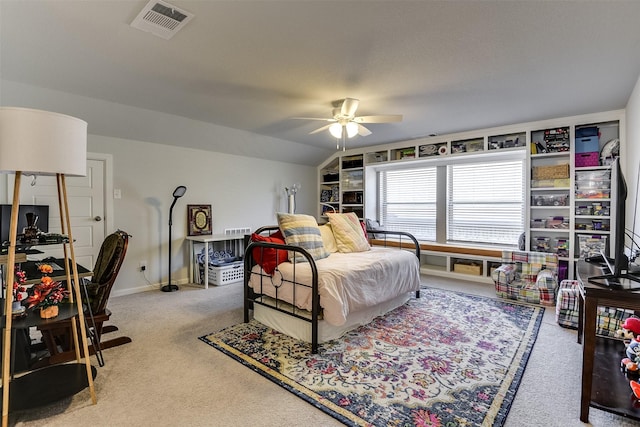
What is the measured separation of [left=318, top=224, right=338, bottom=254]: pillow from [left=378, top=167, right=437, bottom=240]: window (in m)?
2.69

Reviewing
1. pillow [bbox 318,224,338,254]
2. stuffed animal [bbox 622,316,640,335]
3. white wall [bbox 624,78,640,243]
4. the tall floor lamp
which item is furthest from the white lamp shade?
white wall [bbox 624,78,640,243]

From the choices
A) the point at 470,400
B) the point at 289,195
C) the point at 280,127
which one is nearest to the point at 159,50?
the point at 280,127

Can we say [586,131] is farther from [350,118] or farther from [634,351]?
[634,351]

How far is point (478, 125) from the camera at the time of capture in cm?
434

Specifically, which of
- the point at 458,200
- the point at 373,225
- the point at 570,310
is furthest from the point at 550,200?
the point at 373,225

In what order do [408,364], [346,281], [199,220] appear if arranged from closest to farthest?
[408,364]
[346,281]
[199,220]

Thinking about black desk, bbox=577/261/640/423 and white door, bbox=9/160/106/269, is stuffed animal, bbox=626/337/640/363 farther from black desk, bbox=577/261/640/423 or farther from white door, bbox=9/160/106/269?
white door, bbox=9/160/106/269

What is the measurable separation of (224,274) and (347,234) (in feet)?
6.71

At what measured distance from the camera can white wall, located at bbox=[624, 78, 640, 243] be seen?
279 cm

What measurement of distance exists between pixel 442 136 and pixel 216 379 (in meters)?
4.63

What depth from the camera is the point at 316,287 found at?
232 cm

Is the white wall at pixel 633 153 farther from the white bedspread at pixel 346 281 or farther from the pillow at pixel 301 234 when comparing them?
the pillow at pixel 301 234

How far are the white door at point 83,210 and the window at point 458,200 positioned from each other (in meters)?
4.68

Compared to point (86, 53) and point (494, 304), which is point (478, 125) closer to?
point (494, 304)
